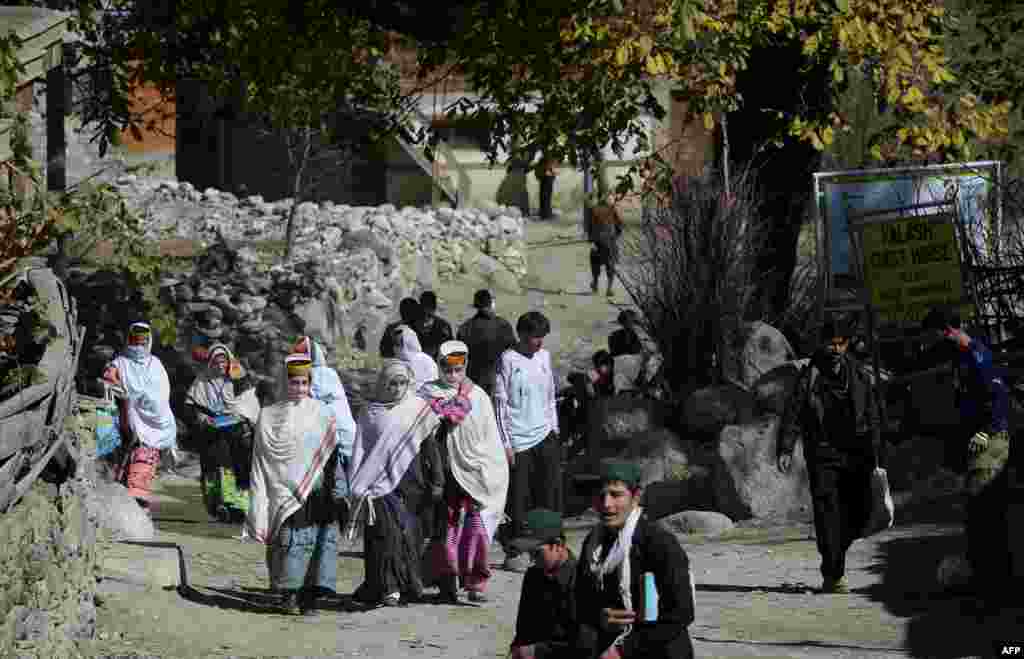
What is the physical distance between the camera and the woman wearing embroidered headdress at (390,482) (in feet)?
32.6

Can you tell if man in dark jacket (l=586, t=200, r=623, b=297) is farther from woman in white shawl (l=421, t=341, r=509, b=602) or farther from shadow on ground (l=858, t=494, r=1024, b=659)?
woman in white shawl (l=421, t=341, r=509, b=602)

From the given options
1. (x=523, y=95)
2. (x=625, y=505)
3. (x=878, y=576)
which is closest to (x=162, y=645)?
(x=625, y=505)

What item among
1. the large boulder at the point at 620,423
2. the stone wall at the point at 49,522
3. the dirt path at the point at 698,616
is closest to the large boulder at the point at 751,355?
the large boulder at the point at 620,423

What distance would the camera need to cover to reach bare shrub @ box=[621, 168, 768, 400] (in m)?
14.8

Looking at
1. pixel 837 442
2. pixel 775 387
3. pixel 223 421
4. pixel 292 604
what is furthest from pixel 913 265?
pixel 292 604

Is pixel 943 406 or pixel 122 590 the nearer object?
pixel 122 590

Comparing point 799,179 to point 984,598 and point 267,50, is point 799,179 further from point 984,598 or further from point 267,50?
point 984,598

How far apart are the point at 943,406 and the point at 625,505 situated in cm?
862

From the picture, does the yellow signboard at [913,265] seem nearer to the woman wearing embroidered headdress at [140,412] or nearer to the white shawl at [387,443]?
the white shawl at [387,443]

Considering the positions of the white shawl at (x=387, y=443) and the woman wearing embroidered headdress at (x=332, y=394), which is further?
the woman wearing embroidered headdress at (x=332, y=394)

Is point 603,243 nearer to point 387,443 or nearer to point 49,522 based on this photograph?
point 387,443

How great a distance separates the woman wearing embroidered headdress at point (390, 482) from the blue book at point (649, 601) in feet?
14.8

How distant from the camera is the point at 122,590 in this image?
9469 millimetres

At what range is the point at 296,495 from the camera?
32.0ft
